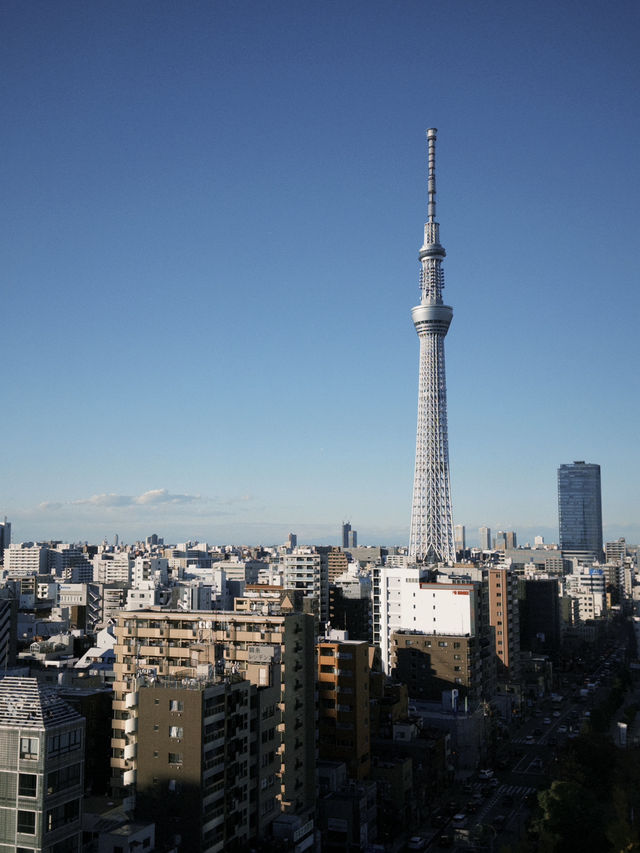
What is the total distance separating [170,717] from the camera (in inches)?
1003

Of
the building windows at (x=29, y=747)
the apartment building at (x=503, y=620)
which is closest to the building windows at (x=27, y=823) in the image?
the building windows at (x=29, y=747)

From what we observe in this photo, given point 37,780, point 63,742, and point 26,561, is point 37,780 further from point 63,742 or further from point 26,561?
point 26,561

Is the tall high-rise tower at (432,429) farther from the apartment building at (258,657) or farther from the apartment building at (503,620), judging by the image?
the apartment building at (258,657)

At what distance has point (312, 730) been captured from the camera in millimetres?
34062

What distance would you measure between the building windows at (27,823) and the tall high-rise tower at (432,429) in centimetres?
7429

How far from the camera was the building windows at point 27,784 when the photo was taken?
19.2 m

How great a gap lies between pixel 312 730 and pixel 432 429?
204 ft

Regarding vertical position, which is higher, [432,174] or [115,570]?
[432,174]

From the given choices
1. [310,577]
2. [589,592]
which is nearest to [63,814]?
[310,577]

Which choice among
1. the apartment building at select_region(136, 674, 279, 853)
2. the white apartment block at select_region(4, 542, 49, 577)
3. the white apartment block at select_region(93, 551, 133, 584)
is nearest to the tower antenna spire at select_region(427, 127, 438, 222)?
the white apartment block at select_region(93, 551, 133, 584)

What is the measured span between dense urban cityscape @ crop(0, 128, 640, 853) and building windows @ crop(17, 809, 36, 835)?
0.13 feet

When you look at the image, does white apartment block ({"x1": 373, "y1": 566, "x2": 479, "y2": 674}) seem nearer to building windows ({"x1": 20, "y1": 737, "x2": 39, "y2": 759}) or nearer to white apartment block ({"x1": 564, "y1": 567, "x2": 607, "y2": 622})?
building windows ({"x1": 20, "y1": 737, "x2": 39, "y2": 759})

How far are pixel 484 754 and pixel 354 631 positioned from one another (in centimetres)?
2997

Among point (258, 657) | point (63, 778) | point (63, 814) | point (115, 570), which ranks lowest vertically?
point (63, 814)
